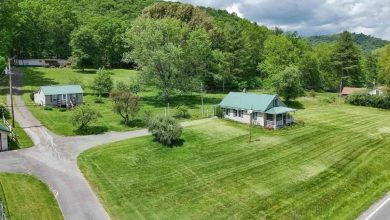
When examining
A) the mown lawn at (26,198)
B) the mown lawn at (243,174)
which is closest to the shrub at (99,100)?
the mown lawn at (243,174)

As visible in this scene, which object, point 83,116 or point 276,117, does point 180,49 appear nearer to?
point 276,117

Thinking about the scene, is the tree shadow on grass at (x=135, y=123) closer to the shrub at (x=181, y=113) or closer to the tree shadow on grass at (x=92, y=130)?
the tree shadow on grass at (x=92, y=130)

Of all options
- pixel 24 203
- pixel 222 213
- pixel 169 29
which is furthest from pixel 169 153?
pixel 169 29

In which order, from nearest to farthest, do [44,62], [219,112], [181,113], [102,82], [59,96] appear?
[181,113] → [219,112] → [59,96] → [102,82] → [44,62]

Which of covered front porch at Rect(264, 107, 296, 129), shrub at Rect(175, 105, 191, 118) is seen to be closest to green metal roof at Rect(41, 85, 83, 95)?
shrub at Rect(175, 105, 191, 118)

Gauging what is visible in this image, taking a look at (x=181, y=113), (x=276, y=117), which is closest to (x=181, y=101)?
(x=181, y=113)
